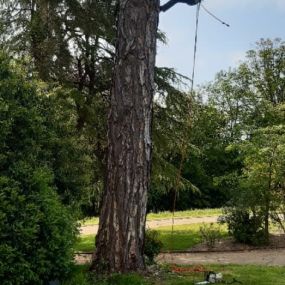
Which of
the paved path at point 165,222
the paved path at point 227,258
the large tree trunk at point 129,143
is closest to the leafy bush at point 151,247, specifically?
the paved path at point 227,258

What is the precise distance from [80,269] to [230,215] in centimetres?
853

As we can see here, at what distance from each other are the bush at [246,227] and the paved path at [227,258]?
846 millimetres

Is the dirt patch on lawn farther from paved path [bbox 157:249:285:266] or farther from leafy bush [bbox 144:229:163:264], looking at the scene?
leafy bush [bbox 144:229:163:264]

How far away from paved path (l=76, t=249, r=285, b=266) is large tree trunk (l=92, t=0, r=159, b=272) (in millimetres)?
4473

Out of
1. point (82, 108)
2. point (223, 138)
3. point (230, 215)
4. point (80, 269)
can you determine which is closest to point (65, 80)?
point (82, 108)

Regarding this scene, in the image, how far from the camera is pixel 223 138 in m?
38.3

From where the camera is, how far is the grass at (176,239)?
1337 cm

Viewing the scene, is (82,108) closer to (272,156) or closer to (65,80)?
(65,80)

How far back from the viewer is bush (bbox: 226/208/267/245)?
14.1 meters

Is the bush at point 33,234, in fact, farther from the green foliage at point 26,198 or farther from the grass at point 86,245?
the grass at point 86,245

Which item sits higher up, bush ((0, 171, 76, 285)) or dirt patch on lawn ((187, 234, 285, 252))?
bush ((0, 171, 76, 285))

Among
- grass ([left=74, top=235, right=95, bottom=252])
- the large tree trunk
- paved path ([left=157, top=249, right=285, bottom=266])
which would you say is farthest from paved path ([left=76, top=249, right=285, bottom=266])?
the large tree trunk

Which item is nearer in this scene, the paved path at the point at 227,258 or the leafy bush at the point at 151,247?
the leafy bush at the point at 151,247

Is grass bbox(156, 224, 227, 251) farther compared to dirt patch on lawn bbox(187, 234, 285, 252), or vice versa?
grass bbox(156, 224, 227, 251)
